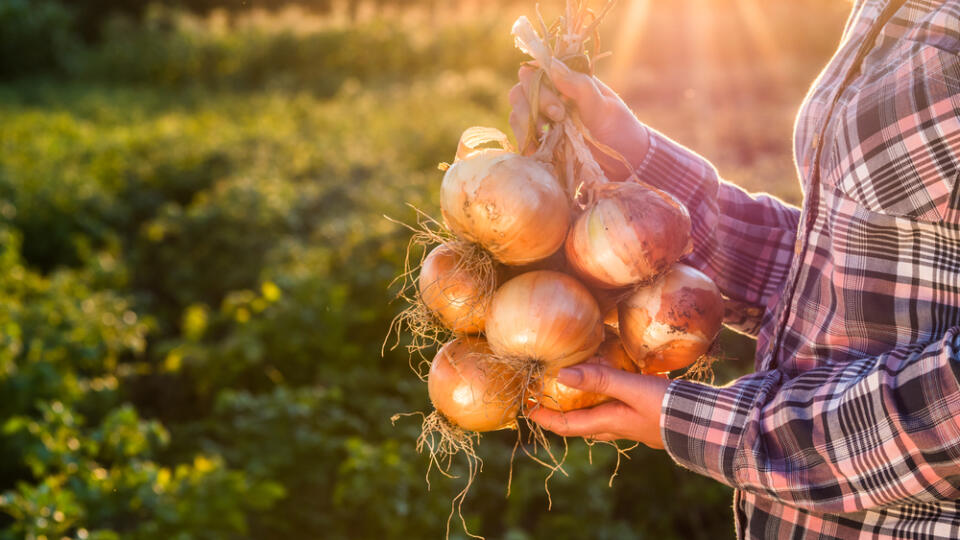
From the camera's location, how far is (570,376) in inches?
47.8

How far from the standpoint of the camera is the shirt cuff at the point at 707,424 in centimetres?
118

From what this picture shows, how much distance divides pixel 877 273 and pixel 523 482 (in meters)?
1.97

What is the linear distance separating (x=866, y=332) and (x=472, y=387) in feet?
1.99

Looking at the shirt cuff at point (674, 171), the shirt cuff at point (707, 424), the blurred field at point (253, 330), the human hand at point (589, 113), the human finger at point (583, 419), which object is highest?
the human hand at point (589, 113)

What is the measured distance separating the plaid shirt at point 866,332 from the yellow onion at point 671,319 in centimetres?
8

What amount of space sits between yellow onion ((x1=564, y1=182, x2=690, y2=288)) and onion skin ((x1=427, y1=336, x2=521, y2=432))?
0.21 meters

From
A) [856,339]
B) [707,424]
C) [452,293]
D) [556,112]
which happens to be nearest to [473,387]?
[452,293]

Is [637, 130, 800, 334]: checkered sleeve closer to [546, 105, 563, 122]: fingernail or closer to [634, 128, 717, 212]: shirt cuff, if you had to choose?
[634, 128, 717, 212]: shirt cuff

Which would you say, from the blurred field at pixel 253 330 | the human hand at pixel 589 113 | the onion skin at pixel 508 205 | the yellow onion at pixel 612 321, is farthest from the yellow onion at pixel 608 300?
the blurred field at pixel 253 330

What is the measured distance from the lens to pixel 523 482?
292 cm

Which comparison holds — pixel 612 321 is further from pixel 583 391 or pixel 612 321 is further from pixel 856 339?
pixel 856 339

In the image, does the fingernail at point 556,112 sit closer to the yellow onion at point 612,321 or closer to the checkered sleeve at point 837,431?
the yellow onion at point 612,321

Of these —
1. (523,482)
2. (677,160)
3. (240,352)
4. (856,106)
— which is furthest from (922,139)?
(240,352)

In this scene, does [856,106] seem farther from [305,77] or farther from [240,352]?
[305,77]
